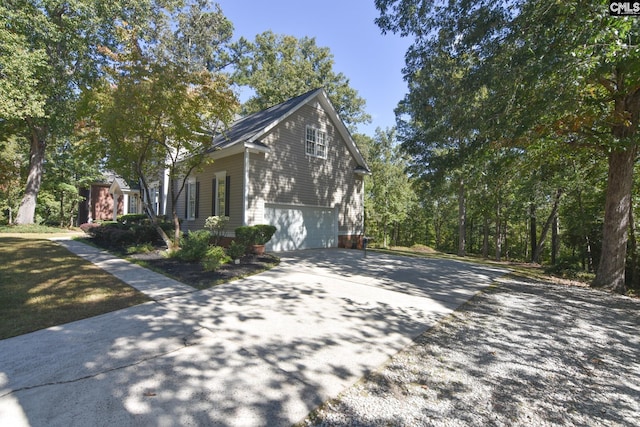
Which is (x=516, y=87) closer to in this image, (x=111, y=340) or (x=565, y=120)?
(x=565, y=120)

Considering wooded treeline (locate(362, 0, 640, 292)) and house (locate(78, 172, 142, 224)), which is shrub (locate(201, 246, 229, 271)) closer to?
wooded treeline (locate(362, 0, 640, 292))

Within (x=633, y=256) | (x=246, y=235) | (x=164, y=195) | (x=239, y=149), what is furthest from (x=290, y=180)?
(x=633, y=256)

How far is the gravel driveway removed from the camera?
261cm

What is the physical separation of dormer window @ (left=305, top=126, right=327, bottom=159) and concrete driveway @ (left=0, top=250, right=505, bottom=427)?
8.79m

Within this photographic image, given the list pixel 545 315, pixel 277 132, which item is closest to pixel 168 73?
pixel 277 132

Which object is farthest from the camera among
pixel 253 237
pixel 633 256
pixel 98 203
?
pixel 98 203

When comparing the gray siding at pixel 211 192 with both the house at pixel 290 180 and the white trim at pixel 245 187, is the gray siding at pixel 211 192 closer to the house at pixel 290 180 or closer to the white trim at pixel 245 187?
the house at pixel 290 180

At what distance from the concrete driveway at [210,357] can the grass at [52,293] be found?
1.51 ft

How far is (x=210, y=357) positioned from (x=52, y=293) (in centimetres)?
450

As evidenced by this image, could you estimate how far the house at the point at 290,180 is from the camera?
11633 millimetres

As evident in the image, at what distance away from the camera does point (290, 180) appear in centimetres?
1279

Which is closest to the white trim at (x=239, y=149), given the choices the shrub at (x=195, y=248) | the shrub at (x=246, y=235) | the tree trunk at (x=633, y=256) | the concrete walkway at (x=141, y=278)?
the shrub at (x=246, y=235)

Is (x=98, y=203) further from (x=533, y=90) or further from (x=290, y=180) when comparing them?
(x=533, y=90)
